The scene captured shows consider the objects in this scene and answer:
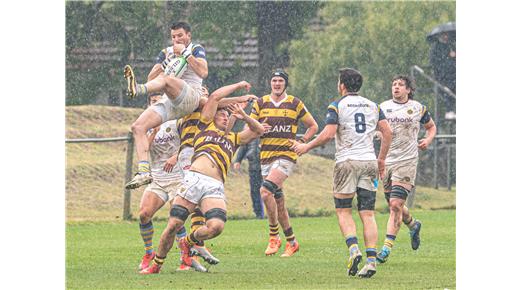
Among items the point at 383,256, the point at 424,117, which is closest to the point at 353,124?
the point at 383,256

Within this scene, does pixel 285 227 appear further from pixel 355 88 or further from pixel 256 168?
pixel 256 168

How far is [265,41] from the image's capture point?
3008cm

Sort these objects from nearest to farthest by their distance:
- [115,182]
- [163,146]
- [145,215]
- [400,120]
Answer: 1. [145,215]
2. [163,146]
3. [400,120]
4. [115,182]

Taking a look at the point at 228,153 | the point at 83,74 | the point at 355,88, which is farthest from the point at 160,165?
the point at 83,74

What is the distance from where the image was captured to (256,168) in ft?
73.3

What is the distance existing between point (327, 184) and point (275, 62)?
487cm

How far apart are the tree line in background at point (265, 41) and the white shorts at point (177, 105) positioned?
1582 cm

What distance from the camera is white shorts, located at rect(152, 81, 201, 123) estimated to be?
42.1 feet

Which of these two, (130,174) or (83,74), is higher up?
(83,74)

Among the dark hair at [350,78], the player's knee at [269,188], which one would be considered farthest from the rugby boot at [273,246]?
the dark hair at [350,78]

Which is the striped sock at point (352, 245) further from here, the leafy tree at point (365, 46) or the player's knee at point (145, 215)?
the leafy tree at point (365, 46)

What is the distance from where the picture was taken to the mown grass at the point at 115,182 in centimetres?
2367

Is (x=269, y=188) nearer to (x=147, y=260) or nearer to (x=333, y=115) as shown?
(x=147, y=260)

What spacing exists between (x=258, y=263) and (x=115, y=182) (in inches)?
436
